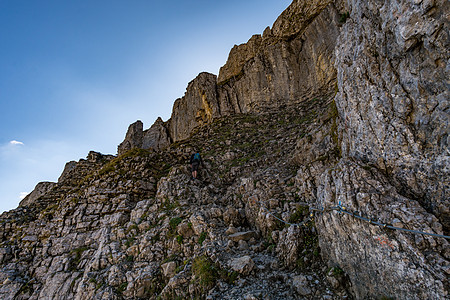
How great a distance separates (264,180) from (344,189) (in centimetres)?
683

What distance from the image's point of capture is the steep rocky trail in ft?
26.3

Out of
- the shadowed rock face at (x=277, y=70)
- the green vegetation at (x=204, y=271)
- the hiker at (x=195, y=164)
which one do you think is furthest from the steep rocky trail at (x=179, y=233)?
the shadowed rock face at (x=277, y=70)

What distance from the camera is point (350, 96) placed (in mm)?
8062

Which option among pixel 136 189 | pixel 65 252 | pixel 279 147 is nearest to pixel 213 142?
pixel 279 147

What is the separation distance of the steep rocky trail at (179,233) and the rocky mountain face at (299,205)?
0.08m

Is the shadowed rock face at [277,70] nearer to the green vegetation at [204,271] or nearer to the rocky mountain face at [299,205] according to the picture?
the rocky mountain face at [299,205]

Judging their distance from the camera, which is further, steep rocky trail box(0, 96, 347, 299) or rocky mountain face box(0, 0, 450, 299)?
steep rocky trail box(0, 96, 347, 299)

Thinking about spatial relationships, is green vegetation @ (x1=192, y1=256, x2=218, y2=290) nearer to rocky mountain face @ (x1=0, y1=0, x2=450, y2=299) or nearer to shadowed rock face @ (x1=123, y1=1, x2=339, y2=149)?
rocky mountain face @ (x1=0, y1=0, x2=450, y2=299)

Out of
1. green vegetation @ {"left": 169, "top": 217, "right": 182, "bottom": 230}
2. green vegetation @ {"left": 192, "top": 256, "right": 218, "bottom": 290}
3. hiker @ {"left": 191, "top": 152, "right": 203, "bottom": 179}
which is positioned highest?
hiker @ {"left": 191, "top": 152, "right": 203, "bottom": 179}

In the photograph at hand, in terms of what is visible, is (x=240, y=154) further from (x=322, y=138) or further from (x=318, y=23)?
(x=318, y=23)

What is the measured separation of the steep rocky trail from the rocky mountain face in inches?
3.1

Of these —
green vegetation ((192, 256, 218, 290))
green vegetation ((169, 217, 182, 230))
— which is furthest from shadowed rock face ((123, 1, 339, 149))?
green vegetation ((192, 256, 218, 290))

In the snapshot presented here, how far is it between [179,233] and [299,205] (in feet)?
22.9

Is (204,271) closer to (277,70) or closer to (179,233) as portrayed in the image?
(179,233)
